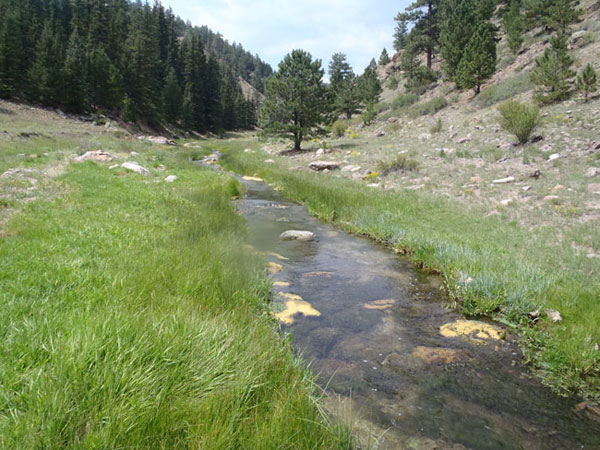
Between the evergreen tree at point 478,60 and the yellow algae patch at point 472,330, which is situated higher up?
the evergreen tree at point 478,60

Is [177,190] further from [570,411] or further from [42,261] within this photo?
[570,411]

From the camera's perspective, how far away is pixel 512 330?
5.32 meters

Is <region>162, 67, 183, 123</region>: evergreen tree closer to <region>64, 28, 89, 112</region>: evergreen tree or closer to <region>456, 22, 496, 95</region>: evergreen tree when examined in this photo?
<region>64, 28, 89, 112</region>: evergreen tree

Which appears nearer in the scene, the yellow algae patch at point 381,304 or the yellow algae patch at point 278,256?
the yellow algae patch at point 381,304

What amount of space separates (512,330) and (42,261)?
7067 millimetres

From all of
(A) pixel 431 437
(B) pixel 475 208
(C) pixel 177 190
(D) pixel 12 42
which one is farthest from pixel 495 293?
(D) pixel 12 42

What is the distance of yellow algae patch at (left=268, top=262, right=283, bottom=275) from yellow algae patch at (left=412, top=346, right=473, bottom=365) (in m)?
3.59

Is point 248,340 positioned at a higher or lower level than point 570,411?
higher

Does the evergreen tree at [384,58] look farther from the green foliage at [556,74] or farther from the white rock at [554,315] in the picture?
the white rock at [554,315]

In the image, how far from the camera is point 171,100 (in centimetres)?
6222

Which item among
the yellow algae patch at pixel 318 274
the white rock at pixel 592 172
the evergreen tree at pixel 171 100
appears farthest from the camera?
the evergreen tree at pixel 171 100

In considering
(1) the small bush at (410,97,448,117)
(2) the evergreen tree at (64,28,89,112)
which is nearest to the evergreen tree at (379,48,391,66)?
(1) the small bush at (410,97,448,117)

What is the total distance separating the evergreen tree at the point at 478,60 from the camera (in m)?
28.8

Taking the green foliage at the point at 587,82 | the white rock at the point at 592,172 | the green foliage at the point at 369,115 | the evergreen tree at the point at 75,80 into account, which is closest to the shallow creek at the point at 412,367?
the white rock at the point at 592,172
